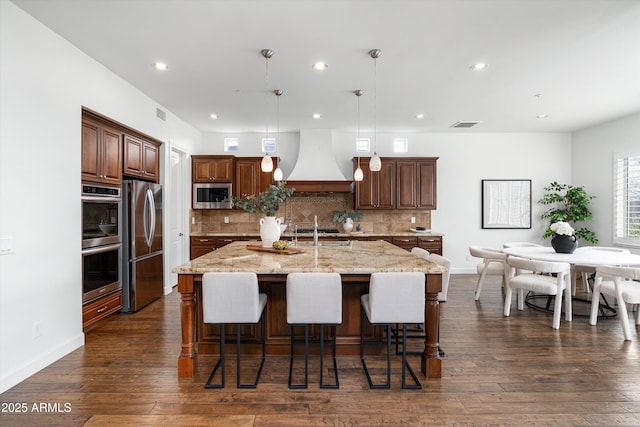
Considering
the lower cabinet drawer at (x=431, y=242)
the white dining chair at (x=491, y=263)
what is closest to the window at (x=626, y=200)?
the white dining chair at (x=491, y=263)

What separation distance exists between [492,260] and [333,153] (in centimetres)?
339

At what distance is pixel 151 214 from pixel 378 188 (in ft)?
12.7

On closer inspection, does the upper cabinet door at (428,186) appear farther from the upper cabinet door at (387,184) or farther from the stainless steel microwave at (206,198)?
the stainless steel microwave at (206,198)

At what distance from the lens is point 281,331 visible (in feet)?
10.1

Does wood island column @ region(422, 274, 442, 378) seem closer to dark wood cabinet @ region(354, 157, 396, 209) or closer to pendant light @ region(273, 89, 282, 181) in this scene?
pendant light @ region(273, 89, 282, 181)

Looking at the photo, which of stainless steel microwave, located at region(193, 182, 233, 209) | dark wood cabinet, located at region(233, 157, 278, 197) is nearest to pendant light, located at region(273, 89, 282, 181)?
dark wood cabinet, located at region(233, 157, 278, 197)

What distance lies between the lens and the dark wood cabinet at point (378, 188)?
6402mm

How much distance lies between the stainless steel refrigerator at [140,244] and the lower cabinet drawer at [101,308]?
0.13m

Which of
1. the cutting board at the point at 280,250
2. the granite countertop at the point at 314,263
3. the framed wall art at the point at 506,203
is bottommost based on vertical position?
the granite countertop at the point at 314,263

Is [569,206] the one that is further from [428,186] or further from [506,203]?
[428,186]

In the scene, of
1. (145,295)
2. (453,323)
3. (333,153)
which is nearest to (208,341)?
(145,295)

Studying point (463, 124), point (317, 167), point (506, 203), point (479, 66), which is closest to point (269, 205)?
point (479, 66)

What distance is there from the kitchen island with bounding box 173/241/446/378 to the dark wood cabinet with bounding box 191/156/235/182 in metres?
3.00

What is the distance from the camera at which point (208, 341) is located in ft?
10.1
